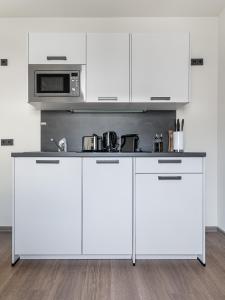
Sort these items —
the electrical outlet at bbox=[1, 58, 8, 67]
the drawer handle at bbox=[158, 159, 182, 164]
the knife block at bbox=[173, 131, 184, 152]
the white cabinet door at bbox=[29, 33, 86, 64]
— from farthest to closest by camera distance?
the electrical outlet at bbox=[1, 58, 8, 67] < the knife block at bbox=[173, 131, 184, 152] < the white cabinet door at bbox=[29, 33, 86, 64] < the drawer handle at bbox=[158, 159, 182, 164]

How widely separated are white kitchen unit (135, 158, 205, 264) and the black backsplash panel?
36.1 inches

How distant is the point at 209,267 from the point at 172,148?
130cm

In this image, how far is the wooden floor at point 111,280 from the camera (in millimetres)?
1950

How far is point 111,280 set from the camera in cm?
216

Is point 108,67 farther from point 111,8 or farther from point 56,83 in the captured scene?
point 111,8

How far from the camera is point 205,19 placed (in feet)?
11.0

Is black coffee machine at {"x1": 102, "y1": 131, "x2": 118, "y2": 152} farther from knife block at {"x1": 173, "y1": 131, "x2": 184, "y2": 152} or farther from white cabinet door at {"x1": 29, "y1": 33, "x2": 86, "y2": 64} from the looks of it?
white cabinet door at {"x1": 29, "y1": 33, "x2": 86, "y2": 64}

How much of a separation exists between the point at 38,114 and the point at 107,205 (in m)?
1.51

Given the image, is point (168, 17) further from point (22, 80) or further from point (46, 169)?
point (46, 169)

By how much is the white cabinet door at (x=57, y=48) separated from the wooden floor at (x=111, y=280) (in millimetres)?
1893

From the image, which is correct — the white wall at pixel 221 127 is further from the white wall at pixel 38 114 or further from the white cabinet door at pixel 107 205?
the white cabinet door at pixel 107 205

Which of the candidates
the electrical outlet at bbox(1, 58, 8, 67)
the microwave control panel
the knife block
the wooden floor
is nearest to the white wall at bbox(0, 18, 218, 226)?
the electrical outlet at bbox(1, 58, 8, 67)

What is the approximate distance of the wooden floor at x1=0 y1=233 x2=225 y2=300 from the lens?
76.8 inches

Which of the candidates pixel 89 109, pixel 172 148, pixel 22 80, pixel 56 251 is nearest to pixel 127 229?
pixel 56 251
